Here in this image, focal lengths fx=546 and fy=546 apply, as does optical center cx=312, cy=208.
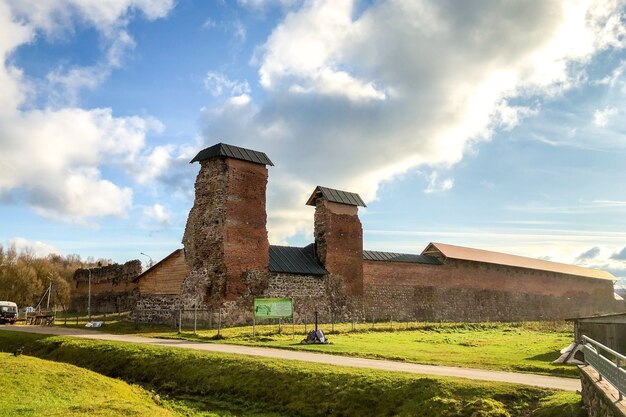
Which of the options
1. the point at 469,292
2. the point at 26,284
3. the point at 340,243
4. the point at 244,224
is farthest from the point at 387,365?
the point at 26,284

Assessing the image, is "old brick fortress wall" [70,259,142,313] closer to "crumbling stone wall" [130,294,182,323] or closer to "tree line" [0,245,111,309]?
"tree line" [0,245,111,309]

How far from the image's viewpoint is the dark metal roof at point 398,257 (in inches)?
1617

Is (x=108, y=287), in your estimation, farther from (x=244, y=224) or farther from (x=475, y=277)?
(x=475, y=277)

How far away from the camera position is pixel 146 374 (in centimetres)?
1798

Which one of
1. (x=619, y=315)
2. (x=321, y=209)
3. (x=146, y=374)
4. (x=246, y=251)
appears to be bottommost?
(x=146, y=374)

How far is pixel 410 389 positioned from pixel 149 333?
17592mm

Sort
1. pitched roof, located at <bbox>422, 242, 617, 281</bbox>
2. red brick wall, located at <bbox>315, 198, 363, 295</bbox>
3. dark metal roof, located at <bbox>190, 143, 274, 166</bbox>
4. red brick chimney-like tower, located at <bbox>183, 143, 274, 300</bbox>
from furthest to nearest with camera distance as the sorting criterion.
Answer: pitched roof, located at <bbox>422, 242, 617, 281</bbox>, red brick wall, located at <bbox>315, 198, 363, 295</bbox>, dark metal roof, located at <bbox>190, 143, 274, 166</bbox>, red brick chimney-like tower, located at <bbox>183, 143, 274, 300</bbox>

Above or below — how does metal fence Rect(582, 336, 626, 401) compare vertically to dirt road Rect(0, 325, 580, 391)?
above

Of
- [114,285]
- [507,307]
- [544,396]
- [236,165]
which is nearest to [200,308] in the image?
[236,165]

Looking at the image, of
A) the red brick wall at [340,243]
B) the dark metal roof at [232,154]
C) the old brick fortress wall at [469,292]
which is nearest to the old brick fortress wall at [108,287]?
the red brick wall at [340,243]

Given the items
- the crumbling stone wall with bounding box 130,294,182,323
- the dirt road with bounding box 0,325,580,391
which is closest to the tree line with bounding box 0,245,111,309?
the crumbling stone wall with bounding box 130,294,182,323

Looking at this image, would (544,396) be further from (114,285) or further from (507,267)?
(114,285)

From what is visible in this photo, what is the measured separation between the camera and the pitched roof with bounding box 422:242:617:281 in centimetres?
4728

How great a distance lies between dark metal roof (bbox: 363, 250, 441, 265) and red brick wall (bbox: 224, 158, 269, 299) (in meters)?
10.1
